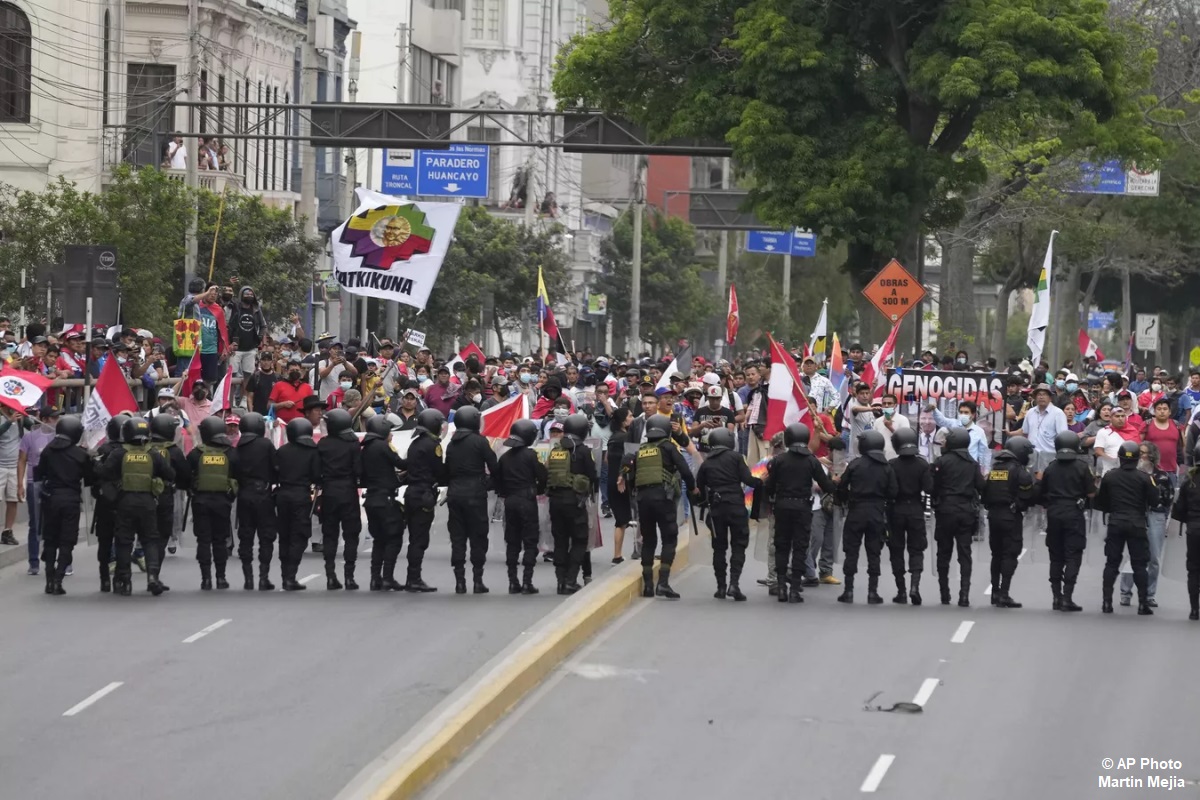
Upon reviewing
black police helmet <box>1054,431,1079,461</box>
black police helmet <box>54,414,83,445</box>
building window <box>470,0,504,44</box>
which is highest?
building window <box>470,0,504,44</box>

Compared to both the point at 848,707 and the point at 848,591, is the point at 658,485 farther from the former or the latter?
the point at 848,707

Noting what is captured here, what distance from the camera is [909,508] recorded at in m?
18.6

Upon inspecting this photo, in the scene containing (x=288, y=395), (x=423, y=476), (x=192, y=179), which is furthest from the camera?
(x=192, y=179)

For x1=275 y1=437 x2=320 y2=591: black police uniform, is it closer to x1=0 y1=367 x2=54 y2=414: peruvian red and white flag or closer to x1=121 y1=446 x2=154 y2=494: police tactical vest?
x1=121 y1=446 x2=154 y2=494: police tactical vest

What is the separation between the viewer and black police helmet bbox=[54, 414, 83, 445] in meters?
18.5

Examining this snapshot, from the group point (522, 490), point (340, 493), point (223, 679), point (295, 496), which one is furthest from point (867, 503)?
point (223, 679)

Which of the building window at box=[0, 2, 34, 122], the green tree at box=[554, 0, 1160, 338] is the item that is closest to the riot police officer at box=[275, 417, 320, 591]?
the green tree at box=[554, 0, 1160, 338]

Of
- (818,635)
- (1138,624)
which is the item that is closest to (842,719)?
(818,635)

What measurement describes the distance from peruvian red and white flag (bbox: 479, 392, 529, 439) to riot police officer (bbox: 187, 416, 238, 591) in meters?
3.36

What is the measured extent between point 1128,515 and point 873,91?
1497 centimetres

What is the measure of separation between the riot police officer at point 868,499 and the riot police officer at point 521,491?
6.82ft

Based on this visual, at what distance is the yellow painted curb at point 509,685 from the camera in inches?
459

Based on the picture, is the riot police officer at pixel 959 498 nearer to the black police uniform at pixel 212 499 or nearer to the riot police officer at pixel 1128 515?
the riot police officer at pixel 1128 515

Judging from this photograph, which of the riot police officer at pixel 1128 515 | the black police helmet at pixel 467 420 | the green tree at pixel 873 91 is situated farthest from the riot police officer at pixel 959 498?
the green tree at pixel 873 91
